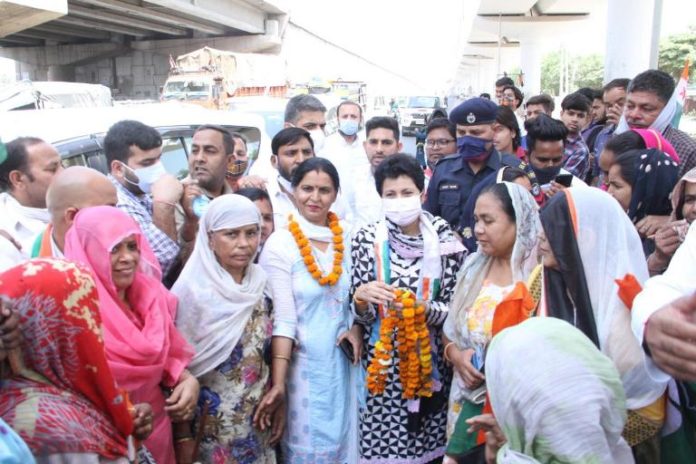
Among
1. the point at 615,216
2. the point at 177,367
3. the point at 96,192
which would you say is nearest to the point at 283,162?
the point at 96,192

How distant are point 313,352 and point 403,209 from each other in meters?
0.81

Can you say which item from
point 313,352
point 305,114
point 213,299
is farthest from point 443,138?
point 213,299

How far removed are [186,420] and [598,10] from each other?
2224 centimetres

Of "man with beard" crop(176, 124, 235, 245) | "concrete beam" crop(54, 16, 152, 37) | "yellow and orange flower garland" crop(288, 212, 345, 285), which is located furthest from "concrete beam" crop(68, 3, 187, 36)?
"yellow and orange flower garland" crop(288, 212, 345, 285)

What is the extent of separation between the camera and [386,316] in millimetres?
2600

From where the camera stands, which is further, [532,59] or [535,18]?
[532,59]

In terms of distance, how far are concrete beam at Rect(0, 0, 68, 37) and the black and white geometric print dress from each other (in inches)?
688

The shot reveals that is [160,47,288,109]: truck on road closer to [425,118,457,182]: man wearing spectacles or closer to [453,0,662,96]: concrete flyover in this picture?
[453,0,662,96]: concrete flyover

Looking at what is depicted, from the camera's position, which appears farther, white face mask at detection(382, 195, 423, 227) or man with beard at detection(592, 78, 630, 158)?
man with beard at detection(592, 78, 630, 158)

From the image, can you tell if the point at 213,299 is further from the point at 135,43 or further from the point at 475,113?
the point at 135,43

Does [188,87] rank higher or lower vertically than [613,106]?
higher

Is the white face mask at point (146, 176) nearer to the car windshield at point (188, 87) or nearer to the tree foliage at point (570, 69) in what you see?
the car windshield at point (188, 87)

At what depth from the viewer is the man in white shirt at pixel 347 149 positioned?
452 centimetres

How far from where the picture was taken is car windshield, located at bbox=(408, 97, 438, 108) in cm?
2586
